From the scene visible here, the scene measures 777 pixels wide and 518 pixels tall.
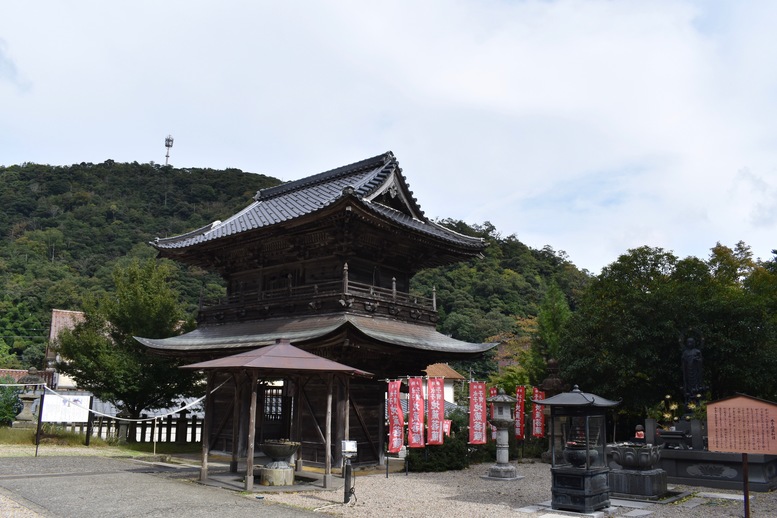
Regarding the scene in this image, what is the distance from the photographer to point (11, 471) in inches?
576

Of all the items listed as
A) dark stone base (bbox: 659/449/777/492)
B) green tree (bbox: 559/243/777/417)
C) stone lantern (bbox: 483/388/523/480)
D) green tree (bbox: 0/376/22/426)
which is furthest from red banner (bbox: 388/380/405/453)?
green tree (bbox: 0/376/22/426)

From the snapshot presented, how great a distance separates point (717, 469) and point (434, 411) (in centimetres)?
788

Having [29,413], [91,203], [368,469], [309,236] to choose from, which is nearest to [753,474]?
[368,469]

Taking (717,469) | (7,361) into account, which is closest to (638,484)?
(717,469)

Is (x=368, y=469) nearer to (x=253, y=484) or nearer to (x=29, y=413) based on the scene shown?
(x=253, y=484)

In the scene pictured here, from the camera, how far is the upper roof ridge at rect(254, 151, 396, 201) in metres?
21.3

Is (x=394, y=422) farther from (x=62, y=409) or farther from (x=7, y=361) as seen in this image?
(x=7, y=361)

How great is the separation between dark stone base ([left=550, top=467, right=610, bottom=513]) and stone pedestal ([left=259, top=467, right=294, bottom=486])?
6190 millimetres

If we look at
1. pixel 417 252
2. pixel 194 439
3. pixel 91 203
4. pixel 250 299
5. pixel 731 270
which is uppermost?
pixel 91 203

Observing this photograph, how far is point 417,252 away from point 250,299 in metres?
6.33

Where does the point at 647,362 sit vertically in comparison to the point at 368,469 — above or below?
above

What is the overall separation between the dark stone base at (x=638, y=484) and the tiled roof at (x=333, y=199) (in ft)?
30.8

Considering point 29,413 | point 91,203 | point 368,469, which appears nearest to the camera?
point 368,469

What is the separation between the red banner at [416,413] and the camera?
16641 millimetres
